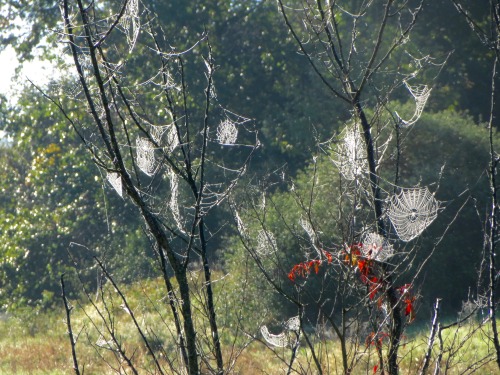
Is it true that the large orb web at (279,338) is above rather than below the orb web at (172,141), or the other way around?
below

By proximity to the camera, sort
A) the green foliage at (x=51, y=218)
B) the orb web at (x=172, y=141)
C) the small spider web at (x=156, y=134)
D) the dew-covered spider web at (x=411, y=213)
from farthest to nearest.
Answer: the green foliage at (x=51, y=218) → the dew-covered spider web at (x=411, y=213) → the small spider web at (x=156, y=134) → the orb web at (x=172, y=141)

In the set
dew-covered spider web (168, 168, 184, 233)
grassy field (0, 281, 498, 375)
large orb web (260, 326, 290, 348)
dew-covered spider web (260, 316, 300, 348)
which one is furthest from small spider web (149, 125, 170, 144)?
grassy field (0, 281, 498, 375)

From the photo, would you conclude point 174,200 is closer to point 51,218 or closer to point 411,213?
point 411,213

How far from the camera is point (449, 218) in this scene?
48.0 ft

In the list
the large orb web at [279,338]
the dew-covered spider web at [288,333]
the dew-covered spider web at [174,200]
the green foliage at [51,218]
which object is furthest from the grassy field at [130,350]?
the dew-covered spider web at [174,200]

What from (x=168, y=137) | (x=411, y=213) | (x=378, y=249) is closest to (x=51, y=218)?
(x=411, y=213)

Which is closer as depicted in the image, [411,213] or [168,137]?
[168,137]

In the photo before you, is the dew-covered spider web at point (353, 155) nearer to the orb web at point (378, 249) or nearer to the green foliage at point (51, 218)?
the orb web at point (378, 249)

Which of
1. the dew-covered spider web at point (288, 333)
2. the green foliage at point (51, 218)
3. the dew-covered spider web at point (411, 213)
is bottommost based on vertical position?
the dew-covered spider web at point (288, 333)

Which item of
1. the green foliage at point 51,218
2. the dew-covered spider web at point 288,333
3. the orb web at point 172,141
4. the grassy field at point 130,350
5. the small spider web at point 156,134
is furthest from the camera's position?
the green foliage at point 51,218

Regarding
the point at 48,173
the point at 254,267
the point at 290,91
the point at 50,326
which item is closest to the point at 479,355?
the point at 254,267

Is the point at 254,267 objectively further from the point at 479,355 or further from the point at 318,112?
the point at 318,112

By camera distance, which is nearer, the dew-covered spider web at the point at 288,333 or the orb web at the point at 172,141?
the orb web at the point at 172,141

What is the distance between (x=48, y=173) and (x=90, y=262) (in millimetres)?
2835
